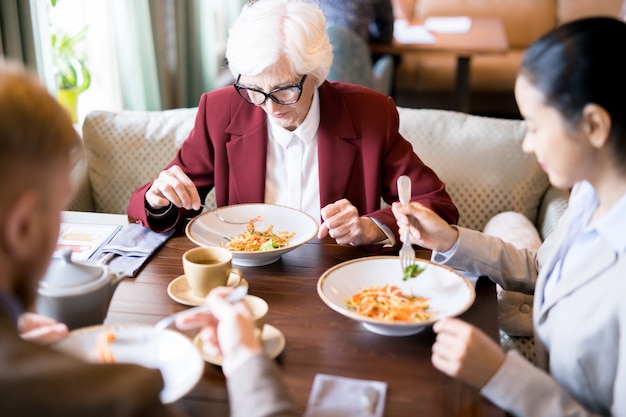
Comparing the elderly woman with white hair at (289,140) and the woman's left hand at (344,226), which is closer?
the woman's left hand at (344,226)

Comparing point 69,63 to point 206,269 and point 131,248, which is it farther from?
point 206,269

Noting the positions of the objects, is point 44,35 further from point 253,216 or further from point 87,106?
point 253,216

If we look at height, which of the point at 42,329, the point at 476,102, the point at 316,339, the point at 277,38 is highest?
the point at 277,38

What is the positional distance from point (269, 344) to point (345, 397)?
198 millimetres

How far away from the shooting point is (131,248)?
5.54 ft

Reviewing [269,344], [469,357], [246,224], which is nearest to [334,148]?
[246,224]

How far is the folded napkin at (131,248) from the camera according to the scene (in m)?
1.61

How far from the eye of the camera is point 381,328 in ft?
4.33

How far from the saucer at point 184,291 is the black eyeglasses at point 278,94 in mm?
559

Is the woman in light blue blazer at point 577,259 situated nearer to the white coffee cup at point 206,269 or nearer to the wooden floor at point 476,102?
the white coffee cup at point 206,269

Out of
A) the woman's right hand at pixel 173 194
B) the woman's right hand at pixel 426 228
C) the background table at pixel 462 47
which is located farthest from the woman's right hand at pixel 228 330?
the background table at pixel 462 47

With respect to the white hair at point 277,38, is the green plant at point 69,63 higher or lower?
lower

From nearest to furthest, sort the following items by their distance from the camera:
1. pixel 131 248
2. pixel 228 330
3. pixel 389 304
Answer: pixel 228 330
pixel 389 304
pixel 131 248

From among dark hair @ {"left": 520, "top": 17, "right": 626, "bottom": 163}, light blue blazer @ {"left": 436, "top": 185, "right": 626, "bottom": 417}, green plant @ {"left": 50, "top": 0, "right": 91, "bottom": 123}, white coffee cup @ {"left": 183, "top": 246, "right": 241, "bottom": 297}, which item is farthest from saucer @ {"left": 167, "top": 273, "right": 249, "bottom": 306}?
green plant @ {"left": 50, "top": 0, "right": 91, "bottom": 123}
